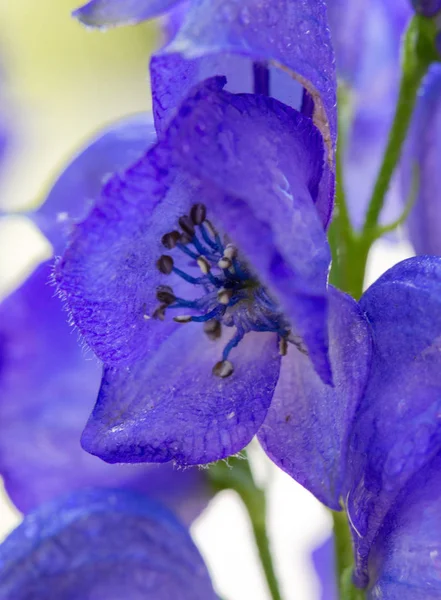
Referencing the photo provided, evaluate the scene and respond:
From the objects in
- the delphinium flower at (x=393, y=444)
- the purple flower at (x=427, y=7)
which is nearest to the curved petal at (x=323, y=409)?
the delphinium flower at (x=393, y=444)

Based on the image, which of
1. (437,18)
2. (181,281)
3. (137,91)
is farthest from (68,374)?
(137,91)

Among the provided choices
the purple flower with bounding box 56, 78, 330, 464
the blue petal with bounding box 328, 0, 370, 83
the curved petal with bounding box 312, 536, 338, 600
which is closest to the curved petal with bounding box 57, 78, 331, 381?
the purple flower with bounding box 56, 78, 330, 464

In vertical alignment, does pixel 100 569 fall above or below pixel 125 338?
below

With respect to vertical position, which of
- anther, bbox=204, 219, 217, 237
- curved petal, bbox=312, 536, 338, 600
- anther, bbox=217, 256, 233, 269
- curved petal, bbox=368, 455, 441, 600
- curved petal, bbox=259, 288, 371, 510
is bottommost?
curved petal, bbox=312, 536, 338, 600

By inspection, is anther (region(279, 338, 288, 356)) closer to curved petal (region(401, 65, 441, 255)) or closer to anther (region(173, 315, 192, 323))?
anther (region(173, 315, 192, 323))

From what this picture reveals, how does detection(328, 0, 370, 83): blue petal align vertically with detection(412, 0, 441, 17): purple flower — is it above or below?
below

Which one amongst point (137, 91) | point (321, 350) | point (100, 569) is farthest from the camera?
point (137, 91)

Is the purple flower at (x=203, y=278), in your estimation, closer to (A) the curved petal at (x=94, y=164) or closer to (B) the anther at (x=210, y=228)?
Result: (B) the anther at (x=210, y=228)

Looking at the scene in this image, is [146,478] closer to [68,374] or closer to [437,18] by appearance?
[68,374]

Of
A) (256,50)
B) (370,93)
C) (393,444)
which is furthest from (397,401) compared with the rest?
(370,93)
